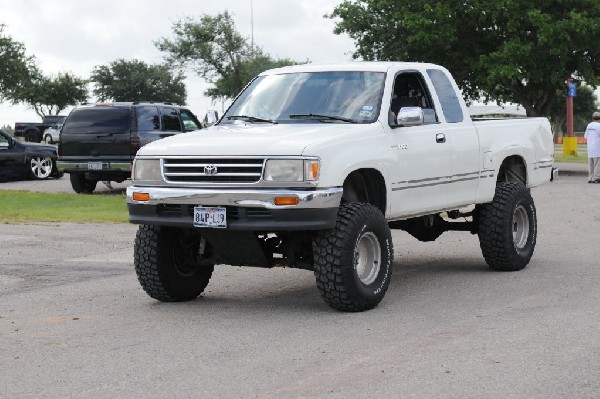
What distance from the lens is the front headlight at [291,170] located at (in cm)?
849

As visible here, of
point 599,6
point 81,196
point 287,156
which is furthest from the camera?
point 599,6

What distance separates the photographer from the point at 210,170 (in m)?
8.75

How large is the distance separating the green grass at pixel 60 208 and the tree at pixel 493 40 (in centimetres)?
1480

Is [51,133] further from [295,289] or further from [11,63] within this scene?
[295,289]

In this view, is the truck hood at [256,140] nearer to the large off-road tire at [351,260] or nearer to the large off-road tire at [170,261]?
the large off-road tire at [351,260]

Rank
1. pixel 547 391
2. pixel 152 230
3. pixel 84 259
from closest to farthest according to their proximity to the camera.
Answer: pixel 547 391
pixel 152 230
pixel 84 259

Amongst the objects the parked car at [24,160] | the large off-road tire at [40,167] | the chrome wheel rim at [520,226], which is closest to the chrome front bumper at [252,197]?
the chrome wheel rim at [520,226]

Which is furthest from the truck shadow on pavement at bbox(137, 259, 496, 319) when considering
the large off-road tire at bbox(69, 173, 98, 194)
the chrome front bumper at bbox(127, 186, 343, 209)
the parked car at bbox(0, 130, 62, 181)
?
the parked car at bbox(0, 130, 62, 181)

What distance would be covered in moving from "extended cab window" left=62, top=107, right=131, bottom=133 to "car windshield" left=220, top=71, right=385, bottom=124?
12.6m

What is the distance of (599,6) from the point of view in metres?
33.2

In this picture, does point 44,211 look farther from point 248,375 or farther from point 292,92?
point 248,375

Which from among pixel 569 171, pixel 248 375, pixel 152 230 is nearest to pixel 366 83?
pixel 152 230

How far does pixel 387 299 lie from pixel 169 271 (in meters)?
1.80

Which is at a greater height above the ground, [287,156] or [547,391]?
[287,156]
